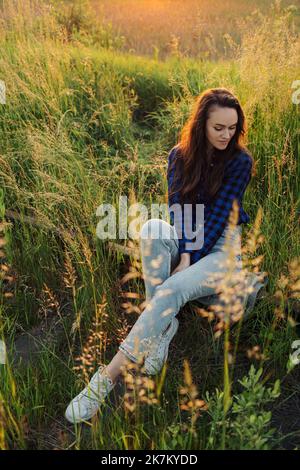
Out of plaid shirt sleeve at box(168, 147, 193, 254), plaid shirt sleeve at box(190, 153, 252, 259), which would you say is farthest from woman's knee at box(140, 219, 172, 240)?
plaid shirt sleeve at box(190, 153, 252, 259)

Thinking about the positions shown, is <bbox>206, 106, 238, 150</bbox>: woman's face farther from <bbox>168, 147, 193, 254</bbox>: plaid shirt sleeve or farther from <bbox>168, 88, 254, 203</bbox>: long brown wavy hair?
<bbox>168, 147, 193, 254</bbox>: plaid shirt sleeve

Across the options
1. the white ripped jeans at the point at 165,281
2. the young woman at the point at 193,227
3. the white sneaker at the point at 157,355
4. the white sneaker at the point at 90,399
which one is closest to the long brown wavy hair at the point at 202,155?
the young woman at the point at 193,227

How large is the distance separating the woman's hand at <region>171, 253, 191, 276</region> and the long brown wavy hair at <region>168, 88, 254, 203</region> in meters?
0.31

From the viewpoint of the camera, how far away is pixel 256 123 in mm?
3377

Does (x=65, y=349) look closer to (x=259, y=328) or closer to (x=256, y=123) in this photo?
(x=259, y=328)

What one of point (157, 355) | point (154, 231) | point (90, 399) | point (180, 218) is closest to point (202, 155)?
point (180, 218)

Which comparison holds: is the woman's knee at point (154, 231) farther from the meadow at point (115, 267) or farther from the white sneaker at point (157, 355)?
the white sneaker at point (157, 355)

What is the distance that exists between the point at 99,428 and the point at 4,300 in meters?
1.21

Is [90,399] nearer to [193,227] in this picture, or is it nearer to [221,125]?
[193,227]

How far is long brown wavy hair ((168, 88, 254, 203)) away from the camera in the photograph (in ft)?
8.66

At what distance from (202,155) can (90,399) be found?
128 cm

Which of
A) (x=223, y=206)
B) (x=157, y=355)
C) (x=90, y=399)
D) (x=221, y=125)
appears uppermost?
(x=221, y=125)

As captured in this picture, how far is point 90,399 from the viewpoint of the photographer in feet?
6.91
